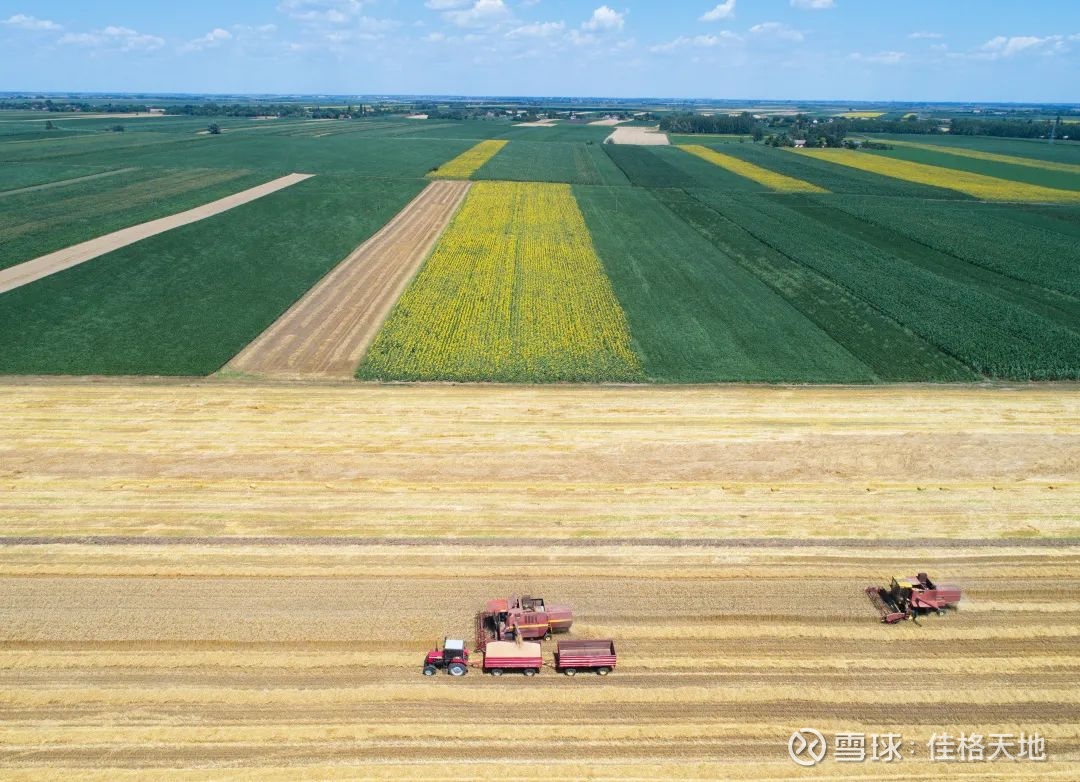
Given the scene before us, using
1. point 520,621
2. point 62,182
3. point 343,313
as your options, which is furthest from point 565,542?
point 62,182

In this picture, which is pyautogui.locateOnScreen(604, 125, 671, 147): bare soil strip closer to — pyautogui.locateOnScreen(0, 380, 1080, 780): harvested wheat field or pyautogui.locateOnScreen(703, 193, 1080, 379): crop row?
pyautogui.locateOnScreen(703, 193, 1080, 379): crop row

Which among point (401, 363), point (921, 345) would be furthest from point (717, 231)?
point (401, 363)

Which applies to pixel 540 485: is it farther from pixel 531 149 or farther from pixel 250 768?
→ pixel 531 149

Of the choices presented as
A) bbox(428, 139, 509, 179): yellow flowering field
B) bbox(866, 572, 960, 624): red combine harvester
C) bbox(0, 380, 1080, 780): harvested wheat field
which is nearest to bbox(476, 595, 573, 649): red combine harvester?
bbox(0, 380, 1080, 780): harvested wheat field

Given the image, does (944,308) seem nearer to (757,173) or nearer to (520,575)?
(520,575)

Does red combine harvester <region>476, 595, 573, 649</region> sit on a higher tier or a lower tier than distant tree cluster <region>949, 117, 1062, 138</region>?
lower

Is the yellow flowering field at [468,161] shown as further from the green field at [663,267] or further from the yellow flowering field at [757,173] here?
the yellow flowering field at [757,173]

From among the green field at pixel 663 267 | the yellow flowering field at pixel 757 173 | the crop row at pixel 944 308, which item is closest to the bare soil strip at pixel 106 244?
the green field at pixel 663 267
